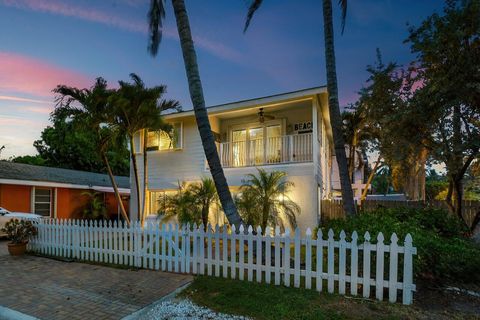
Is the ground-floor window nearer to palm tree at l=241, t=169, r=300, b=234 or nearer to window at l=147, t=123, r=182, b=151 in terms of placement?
window at l=147, t=123, r=182, b=151

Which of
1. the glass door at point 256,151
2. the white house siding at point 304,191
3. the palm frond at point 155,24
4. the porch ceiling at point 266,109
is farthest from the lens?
the glass door at point 256,151

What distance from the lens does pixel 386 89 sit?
408 inches

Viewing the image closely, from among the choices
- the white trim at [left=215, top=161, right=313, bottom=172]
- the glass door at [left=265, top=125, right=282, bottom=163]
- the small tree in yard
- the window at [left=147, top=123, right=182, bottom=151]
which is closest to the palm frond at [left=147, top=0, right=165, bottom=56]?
the window at [left=147, top=123, right=182, bottom=151]

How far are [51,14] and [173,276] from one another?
33.8ft

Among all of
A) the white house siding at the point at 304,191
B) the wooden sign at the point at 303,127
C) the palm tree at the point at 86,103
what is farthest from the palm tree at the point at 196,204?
the wooden sign at the point at 303,127

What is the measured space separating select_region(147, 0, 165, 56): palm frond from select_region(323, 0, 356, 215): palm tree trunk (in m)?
5.21

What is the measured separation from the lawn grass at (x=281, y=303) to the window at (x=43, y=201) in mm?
14121

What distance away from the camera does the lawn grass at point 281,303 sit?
13.1 ft

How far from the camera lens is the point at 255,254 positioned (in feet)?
20.6

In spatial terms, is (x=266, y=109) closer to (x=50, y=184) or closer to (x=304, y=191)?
(x=304, y=191)

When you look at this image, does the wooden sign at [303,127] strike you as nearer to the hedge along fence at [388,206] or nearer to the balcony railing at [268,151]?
the balcony railing at [268,151]

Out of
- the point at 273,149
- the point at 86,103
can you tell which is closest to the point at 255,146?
the point at 273,149

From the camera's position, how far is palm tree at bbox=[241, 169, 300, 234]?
9352mm

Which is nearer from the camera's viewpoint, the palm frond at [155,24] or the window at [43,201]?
the palm frond at [155,24]
